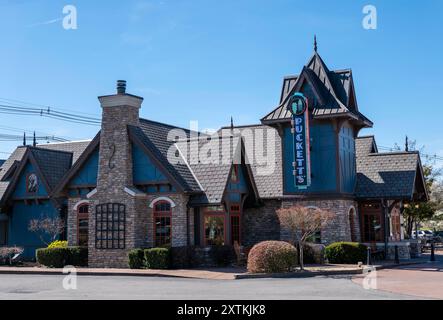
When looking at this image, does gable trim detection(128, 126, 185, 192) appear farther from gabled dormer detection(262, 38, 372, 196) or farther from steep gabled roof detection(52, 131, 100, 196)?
gabled dormer detection(262, 38, 372, 196)

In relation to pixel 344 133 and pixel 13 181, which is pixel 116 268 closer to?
pixel 13 181

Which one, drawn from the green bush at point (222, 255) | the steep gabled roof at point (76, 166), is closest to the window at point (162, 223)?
the green bush at point (222, 255)

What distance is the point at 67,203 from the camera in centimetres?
3394

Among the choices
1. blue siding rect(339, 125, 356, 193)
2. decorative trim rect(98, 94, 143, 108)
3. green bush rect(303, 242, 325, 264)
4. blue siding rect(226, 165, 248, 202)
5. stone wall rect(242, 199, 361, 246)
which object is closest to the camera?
green bush rect(303, 242, 325, 264)

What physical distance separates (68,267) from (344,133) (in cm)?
1465

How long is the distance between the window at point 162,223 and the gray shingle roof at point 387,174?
32.8 ft

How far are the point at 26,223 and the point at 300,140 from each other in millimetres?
15918

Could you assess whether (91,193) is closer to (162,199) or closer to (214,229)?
(162,199)

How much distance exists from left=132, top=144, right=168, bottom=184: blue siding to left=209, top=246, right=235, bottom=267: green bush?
3960 mm

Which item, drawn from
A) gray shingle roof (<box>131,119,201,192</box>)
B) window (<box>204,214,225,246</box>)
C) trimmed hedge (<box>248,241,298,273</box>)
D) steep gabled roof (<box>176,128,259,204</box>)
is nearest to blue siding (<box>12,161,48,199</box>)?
gray shingle roof (<box>131,119,201,192</box>)

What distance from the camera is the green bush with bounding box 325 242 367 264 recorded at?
96.3 ft

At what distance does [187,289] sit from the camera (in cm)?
1928
